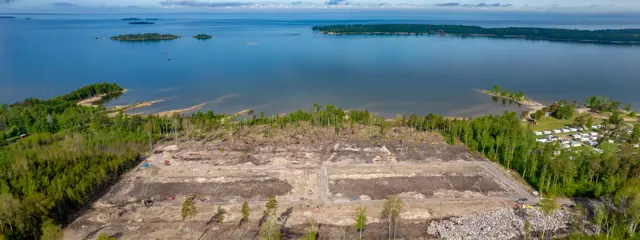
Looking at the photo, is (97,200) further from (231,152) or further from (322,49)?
(322,49)

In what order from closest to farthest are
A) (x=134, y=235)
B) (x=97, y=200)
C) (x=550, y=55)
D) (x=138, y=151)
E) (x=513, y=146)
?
(x=134, y=235) < (x=97, y=200) < (x=513, y=146) < (x=138, y=151) < (x=550, y=55)

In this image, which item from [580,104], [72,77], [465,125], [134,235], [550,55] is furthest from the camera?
[550,55]

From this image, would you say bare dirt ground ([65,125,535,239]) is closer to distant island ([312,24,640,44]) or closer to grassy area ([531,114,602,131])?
grassy area ([531,114,602,131])

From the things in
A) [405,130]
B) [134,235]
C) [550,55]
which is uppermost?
[550,55]

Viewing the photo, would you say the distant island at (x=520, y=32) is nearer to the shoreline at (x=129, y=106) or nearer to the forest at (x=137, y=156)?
the forest at (x=137, y=156)

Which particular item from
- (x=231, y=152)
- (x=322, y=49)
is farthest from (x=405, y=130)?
(x=322, y=49)

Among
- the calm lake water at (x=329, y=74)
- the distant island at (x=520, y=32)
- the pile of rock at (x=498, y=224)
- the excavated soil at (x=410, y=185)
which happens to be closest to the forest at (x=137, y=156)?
the pile of rock at (x=498, y=224)

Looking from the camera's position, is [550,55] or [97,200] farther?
[550,55]
